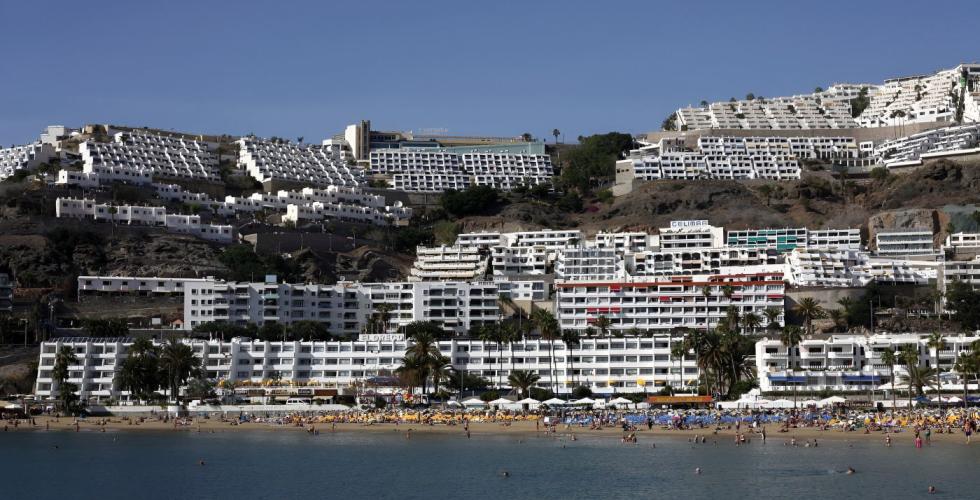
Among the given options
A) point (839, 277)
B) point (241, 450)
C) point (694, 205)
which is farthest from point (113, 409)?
point (694, 205)

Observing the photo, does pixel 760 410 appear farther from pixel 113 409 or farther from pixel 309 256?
pixel 309 256

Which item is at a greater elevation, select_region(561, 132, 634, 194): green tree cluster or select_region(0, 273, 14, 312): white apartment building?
select_region(561, 132, 634, 194): green tree cluster

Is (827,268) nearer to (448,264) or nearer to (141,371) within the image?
(448,264)

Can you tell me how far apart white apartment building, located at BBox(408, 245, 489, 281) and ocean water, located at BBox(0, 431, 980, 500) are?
4909 cm

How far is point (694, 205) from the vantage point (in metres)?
158

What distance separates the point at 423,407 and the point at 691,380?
20.2 m

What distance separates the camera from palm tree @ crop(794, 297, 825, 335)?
120 metres

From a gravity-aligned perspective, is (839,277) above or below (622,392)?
above

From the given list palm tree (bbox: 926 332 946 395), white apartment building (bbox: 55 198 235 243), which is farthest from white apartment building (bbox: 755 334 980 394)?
white apartment building (bbox: 55 198 235 243)

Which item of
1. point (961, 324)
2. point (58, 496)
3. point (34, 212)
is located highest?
point (34, 212)

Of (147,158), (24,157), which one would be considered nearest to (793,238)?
(147,158)

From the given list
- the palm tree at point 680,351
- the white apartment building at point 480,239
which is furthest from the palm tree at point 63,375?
the white apartment building at point 480,239

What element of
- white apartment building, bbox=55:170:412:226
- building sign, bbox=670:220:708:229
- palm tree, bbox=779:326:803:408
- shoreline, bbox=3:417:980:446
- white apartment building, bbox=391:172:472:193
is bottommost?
shoreline, bbox=3:417:980:446

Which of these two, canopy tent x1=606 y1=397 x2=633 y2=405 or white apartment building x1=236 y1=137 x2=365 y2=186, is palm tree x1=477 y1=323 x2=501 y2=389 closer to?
canopy tent x1=606 y1=397 x2=633 y2=405
